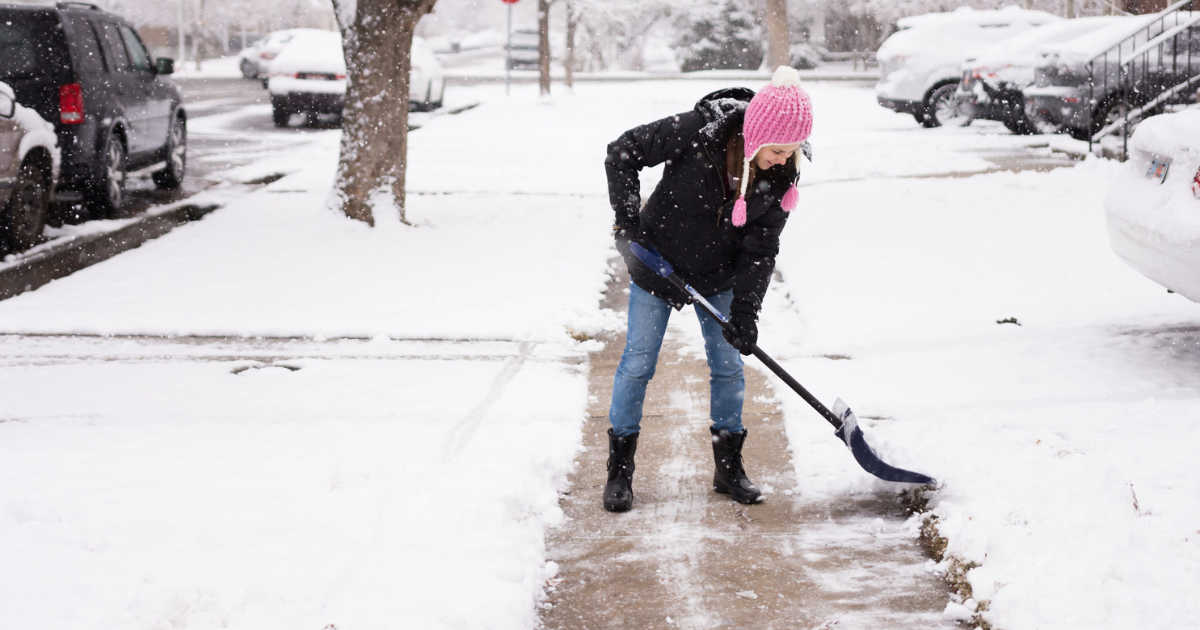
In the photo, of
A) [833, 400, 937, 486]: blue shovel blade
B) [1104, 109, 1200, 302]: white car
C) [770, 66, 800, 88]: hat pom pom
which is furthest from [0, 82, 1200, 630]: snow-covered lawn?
[770, 66, 800, 88]: hat pom pom

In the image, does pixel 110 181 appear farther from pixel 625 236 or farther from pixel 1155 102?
pixel 1155 102

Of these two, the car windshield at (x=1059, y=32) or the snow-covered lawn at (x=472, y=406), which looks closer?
the snow-covered lawn at (x=472, y=406)

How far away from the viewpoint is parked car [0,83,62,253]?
717 cm

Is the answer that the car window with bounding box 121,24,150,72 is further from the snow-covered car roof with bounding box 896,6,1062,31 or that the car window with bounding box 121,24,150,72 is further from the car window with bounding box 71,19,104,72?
the snow-covered car roof with bounding box 896,6,1062,31

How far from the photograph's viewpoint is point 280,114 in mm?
17125

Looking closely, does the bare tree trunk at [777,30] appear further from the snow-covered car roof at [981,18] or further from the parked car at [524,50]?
the parked car at [524,50]

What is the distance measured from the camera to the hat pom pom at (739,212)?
10.7ft

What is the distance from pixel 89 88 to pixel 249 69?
Result: 25074 mm

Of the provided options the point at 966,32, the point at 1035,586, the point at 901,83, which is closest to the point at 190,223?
the point at 1035,586

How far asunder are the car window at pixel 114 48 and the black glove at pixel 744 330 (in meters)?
7.59

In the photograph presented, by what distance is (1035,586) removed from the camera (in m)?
2.87

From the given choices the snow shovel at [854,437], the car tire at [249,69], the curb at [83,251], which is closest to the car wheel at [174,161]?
the curb at [83,251]

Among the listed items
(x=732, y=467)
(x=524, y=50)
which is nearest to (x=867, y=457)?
(x=732, y=467)

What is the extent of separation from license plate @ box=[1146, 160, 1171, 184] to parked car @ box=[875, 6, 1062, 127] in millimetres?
11486
